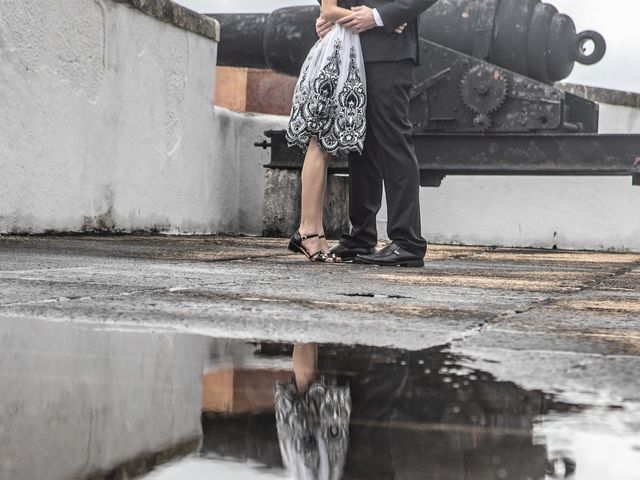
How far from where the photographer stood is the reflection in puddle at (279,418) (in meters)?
0.82

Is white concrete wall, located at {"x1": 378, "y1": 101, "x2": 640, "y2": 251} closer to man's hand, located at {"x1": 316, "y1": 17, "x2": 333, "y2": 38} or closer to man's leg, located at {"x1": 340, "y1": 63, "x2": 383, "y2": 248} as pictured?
man's leg, located at {"x1": 340, "y1": 63, "x2": 383, "y2": 248}

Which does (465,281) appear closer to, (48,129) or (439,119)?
(48,129)

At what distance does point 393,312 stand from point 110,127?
4.26 m

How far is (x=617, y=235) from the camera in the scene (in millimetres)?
8531

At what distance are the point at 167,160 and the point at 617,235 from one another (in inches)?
140

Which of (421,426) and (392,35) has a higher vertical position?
(392,35)

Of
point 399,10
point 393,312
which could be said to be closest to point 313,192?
point 399,10

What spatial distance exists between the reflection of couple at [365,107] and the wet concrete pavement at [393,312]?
46 cm

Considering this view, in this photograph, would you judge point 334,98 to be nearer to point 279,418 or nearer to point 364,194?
point 364,194

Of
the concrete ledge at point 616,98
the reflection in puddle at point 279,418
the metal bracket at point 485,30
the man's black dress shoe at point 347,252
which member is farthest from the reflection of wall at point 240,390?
the concrete ledge at point 616,98

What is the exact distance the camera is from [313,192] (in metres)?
4.17

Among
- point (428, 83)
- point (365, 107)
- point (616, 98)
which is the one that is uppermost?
point (616, 98)

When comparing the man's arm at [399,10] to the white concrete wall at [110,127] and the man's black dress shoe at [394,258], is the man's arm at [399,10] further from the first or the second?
the white concrete wall at [110,127]

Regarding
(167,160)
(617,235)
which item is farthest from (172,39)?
(617,235)
